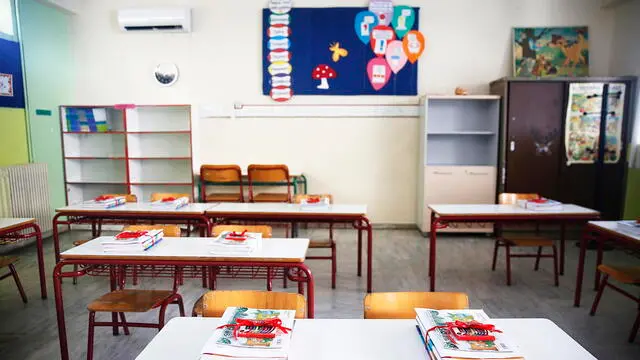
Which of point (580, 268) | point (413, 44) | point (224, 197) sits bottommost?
point (580, 268)

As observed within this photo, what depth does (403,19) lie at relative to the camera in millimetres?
5660

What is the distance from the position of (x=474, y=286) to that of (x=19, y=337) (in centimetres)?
346

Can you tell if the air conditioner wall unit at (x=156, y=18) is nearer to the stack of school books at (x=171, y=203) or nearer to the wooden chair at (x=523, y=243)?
the stack of school books at (x=171, y=203)

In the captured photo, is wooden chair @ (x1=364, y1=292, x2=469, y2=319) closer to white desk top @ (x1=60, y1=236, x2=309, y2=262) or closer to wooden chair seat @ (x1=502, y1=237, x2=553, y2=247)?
white desk top @ (x1=60, y1=236, x2=309, y2=262)

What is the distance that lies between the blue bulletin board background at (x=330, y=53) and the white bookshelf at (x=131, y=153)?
1602mm

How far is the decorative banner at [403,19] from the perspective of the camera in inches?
223

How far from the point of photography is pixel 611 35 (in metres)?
5.58

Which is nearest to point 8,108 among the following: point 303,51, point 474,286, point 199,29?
point 199,29

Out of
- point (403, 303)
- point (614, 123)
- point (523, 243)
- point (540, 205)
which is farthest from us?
point (614, 123)

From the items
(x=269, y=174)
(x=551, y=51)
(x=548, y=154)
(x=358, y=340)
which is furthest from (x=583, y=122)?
(x=358, y=340)

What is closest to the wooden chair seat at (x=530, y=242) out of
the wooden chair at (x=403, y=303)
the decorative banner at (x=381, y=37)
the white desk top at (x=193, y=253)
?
the white desk top at (x=193, y=253)

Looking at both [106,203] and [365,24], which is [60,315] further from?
[365,24]

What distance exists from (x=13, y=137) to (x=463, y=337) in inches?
212

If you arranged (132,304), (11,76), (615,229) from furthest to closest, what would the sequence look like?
(11,76)
(615,229)
(132,304)
